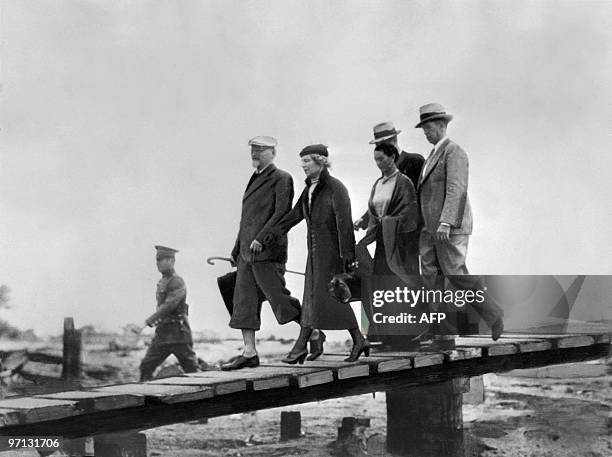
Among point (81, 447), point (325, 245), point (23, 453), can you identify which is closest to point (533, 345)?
point (325, 245)

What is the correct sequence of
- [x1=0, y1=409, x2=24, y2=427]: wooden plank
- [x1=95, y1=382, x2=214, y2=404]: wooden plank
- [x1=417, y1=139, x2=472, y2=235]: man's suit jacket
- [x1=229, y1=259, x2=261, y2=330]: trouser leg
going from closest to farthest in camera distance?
[x1=0, y1=409, x2=24, y2=427]: wooden plank < [x1=95, y1=382, x2=214, y2=404]: wooden plank < [x1=229, y1=259, x2=261, y2=330]: trouser leg < [x1=417, y1=139, x2=472, y2=235]: man's suit jacket

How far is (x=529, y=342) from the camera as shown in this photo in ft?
19.6

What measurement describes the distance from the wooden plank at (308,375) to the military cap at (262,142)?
1.61 meters

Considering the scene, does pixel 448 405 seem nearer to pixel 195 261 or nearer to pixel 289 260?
pixel 289 260

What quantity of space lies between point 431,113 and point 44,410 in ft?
11.1

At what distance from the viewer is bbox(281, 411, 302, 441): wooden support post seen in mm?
5969

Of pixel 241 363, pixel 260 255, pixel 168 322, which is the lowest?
pixel 241 363

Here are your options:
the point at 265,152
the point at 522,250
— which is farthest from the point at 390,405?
the point at 265,152

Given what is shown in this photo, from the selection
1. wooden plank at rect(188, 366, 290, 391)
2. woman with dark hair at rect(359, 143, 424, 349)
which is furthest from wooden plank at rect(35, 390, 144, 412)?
woman with dark hair at rect(359, 143, 424, 349)

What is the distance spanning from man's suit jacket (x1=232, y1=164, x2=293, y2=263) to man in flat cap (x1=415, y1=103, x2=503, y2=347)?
1001 mm

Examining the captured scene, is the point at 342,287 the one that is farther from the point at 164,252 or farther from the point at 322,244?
the point at 164,252

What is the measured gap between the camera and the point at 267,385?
5.09 metres

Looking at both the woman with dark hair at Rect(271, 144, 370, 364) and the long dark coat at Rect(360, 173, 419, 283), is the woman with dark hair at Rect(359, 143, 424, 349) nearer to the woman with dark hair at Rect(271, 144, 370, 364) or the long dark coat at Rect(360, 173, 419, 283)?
the long dark coat at Rect(360, 173, 419, 283)

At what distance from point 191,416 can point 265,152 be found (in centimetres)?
194
